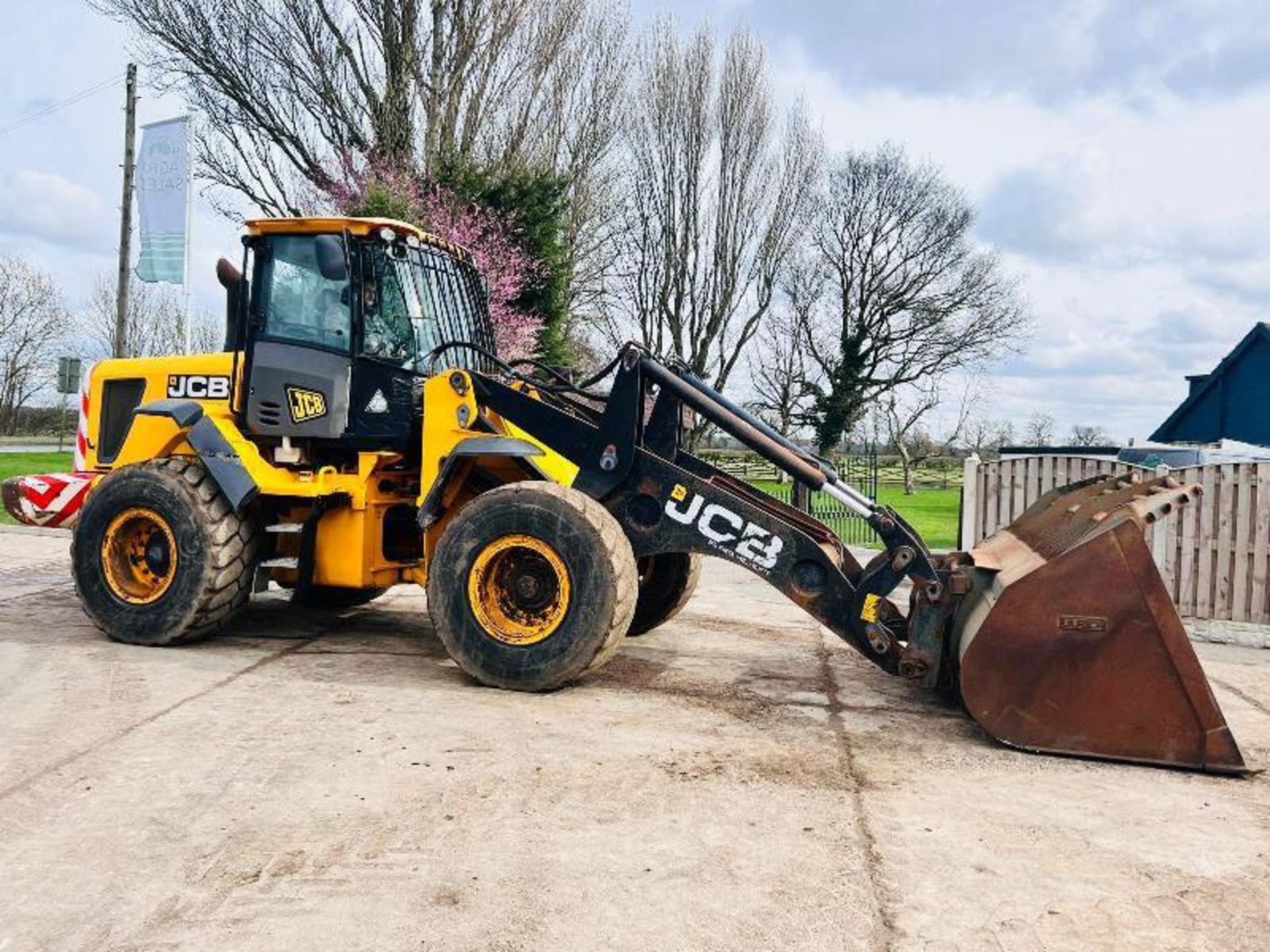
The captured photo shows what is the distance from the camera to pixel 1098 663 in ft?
14.5

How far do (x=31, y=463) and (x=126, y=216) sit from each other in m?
8.12

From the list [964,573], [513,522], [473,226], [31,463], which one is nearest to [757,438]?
[964,573]

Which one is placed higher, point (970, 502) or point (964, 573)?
point (970, 502)

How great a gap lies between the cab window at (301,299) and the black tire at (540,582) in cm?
168

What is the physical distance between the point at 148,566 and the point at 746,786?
173 inches

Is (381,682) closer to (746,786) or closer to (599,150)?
(746,786)

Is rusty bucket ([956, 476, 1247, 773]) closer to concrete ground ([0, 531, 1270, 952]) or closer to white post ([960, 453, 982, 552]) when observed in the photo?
concrete ground ([0, 531, 1270, 952])

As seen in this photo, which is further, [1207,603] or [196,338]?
[196,338]

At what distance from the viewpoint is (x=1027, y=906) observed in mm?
3090

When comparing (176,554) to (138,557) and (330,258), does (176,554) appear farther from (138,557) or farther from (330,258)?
(330,258)

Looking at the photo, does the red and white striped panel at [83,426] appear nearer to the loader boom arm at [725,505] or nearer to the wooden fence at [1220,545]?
the loader boom arm at [725,505]

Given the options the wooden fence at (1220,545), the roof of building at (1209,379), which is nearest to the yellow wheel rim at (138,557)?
the wooden fence at (1220,545)

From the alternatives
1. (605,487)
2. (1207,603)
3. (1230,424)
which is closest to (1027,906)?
(605,487)

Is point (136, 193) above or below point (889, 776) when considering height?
above
